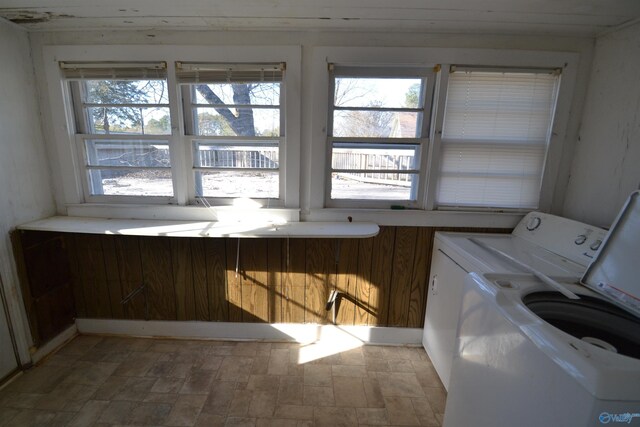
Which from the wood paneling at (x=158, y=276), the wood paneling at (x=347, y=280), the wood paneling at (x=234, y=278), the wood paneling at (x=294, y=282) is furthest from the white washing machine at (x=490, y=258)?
the wood paneling at (x=158, y=276)

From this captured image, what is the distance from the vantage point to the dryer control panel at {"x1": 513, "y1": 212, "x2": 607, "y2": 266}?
143cm

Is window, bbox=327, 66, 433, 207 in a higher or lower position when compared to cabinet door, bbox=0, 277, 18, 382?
higher

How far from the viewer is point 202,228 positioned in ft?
6.02

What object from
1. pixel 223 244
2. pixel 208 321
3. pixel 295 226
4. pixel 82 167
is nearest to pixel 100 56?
pixel 82 167

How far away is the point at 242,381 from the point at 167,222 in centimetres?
119

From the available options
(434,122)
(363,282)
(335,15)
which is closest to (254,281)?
(363,282)

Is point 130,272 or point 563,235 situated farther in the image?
point 130,272

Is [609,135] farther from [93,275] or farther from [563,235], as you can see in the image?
[93,275]

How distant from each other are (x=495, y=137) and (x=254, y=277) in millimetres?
1966

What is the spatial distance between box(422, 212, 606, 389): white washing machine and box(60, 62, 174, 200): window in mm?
2002

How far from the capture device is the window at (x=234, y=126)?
Answer: 72.9 inches

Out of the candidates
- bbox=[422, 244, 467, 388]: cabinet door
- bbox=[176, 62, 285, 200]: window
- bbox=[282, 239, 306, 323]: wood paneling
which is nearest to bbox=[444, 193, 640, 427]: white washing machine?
bbox=[422, 244, 467, 388]: cabinet door

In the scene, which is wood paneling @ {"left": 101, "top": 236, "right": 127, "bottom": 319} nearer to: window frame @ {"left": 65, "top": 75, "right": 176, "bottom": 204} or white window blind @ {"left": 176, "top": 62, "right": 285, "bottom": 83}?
window frame @ {"left": 65, "top": 75, "right": 176, "bottom": 204}

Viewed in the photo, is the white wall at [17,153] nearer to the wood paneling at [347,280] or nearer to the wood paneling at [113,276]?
the wood paneling at [113,276]
